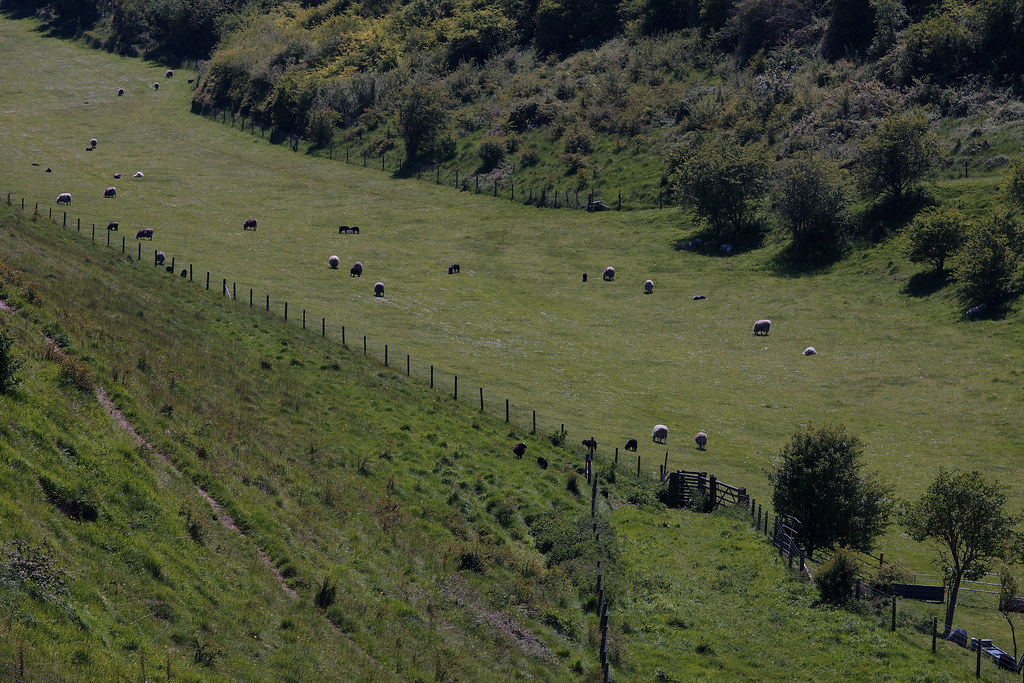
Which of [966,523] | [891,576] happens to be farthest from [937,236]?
[891,576]

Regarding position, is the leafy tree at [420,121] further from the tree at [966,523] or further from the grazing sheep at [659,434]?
the tree at [966,523]

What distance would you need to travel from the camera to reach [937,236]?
6894 centimetres

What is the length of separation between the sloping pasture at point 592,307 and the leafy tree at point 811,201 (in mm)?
3795

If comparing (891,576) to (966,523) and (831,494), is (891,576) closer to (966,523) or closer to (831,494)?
(966,523)

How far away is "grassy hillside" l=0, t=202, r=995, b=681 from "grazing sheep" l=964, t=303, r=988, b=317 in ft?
117

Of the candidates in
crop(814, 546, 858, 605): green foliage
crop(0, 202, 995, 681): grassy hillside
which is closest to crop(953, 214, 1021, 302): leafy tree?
crop(0, 202, 995, 681): grassy hillside

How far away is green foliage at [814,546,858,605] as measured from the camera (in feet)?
102

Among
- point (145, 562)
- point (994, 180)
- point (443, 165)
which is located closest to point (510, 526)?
point (145, 562)

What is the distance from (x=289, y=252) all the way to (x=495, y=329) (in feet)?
81.9

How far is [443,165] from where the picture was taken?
11169 cm

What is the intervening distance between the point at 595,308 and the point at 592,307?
1.04 ft

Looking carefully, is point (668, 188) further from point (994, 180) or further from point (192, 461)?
point (192, 461)

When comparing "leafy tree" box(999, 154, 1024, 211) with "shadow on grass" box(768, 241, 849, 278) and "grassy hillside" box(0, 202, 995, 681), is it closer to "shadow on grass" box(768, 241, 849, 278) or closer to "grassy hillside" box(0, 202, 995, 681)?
"shadow on grass" box(768, 241, 849, 278)

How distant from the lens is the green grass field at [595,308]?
2024 inches
